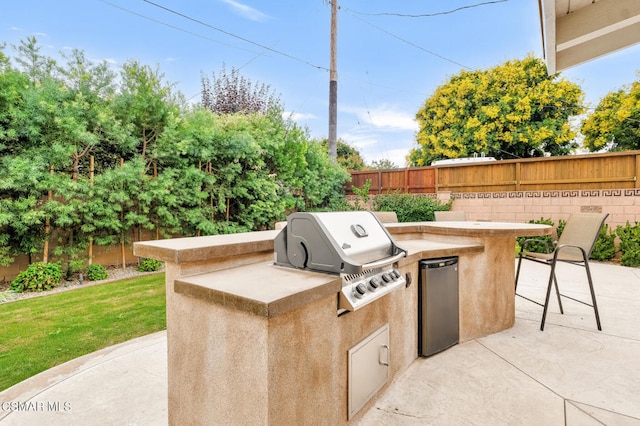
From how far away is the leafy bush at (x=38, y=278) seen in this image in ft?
14.2

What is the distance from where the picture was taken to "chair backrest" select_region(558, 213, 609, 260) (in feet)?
9.37

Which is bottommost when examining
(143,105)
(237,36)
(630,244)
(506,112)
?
(630,244)

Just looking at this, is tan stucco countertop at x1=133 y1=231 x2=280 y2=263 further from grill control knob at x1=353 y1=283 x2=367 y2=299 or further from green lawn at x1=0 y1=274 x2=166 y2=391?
green lawn at x1=0 y1=274 x2=166 y2=391

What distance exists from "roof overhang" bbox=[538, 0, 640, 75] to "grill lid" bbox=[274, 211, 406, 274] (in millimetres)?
1688

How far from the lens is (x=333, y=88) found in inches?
388

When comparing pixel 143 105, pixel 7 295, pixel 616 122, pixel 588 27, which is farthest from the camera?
pixel 616 122

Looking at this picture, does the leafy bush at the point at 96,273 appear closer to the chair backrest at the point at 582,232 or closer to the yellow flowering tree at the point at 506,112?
the chair backrest at the point at 582,232

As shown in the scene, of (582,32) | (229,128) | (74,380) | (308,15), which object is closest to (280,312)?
(74,380)

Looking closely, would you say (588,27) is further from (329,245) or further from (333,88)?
(333,88)

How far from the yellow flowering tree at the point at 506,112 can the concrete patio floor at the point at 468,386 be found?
443 inches

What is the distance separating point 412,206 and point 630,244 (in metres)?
4.19

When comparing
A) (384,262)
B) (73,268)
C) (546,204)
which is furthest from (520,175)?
(73,268)

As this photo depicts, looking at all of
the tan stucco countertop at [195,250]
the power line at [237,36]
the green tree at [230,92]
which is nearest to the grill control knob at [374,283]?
the tan stucco countertop at [195,250]

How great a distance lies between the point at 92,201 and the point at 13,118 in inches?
51.9
